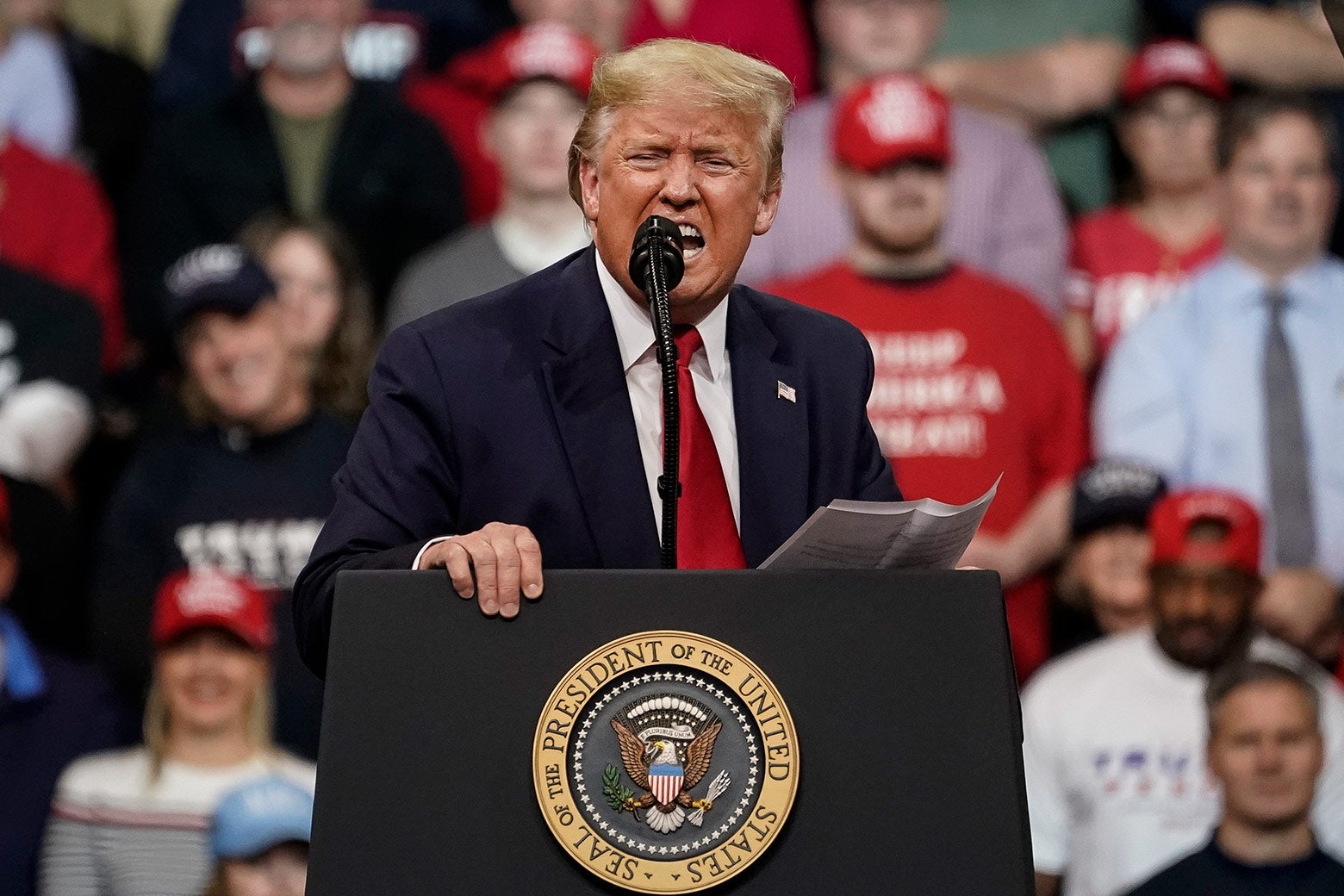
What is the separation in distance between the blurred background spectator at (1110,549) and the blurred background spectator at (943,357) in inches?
2.2

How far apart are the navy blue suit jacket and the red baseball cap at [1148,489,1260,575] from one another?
252 cm

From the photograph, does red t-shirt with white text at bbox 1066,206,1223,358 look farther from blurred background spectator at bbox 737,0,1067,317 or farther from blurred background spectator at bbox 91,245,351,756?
blurred background spectator at bbox 91,245,351,756

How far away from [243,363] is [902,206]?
1.57m

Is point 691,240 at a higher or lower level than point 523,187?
lower

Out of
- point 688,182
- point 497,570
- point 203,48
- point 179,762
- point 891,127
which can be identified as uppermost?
point 203,48

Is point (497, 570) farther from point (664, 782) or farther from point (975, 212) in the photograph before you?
point (975, 212)

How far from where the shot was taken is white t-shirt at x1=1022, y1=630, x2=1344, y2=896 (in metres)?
3.94

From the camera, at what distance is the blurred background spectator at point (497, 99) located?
4949mm

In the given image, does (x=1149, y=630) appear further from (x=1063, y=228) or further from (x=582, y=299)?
(x=582, y=299)

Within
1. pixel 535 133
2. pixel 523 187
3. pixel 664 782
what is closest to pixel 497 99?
pixel 535 133

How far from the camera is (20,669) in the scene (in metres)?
4.00

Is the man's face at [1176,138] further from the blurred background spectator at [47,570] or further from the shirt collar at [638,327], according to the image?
the shirt collar at [638,327]

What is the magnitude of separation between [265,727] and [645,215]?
8.05ft

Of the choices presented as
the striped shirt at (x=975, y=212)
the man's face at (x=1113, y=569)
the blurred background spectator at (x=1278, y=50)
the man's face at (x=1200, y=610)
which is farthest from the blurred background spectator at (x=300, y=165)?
the blurred background spectator at (x=1278, y=50)
